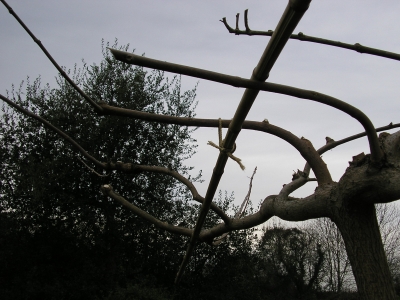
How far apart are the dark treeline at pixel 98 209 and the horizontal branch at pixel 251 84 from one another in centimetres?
1061

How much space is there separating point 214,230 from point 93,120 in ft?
36.7

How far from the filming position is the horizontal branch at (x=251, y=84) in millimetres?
771

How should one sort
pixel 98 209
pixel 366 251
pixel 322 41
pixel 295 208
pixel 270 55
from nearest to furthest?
pixel 270 55 < pixel 366 251 < pixel 295 208 < pixel 322 41 < pixel 98 209

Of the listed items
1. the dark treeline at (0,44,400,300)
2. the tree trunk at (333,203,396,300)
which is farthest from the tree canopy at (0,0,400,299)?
the dark treeline at (0,44,400,300)

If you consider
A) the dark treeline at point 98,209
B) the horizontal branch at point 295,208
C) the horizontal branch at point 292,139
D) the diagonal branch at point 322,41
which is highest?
the dark treeline at point 98,209

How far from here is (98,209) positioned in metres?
12.6

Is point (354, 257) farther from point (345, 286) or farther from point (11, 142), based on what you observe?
point (345, 286)

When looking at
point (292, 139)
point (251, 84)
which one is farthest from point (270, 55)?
point (292, 139)

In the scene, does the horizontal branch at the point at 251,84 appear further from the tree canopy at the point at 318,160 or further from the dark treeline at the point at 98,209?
the dark treeline at the point at 98,209

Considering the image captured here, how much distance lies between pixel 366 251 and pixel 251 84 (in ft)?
2.22

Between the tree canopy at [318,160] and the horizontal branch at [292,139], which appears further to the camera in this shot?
the horizontal branch at [292,139]

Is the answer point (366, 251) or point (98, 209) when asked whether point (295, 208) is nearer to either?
point (366, 251)

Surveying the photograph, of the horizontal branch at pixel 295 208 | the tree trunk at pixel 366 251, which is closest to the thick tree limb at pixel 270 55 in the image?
the horizontal branch at pixel 295 208

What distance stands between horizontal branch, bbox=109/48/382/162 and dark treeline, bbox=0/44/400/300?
1061cm
